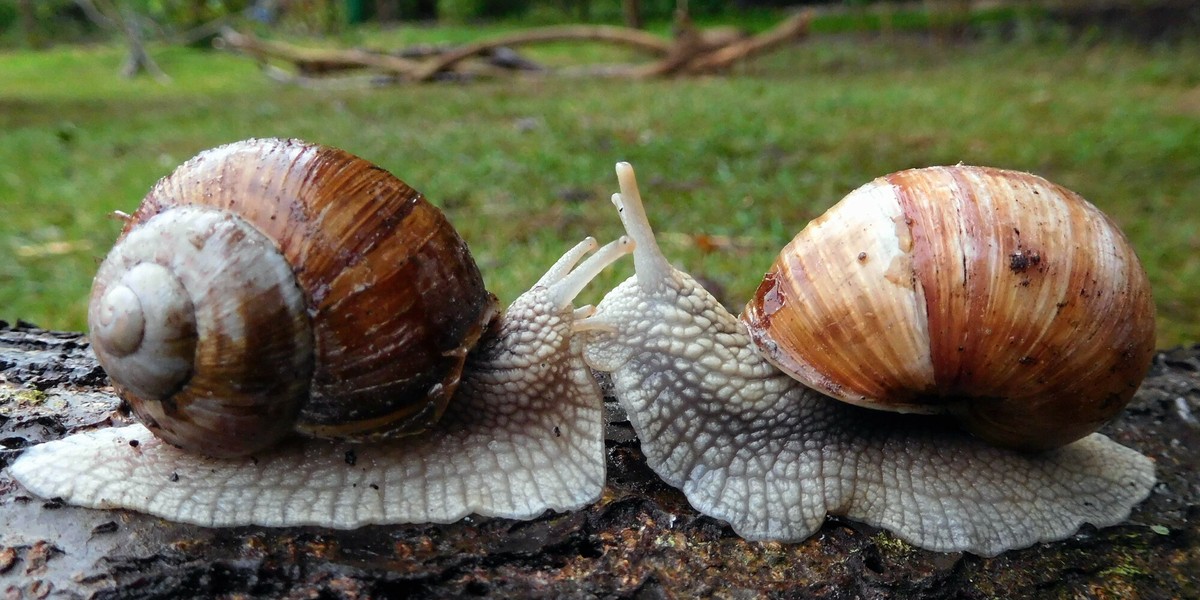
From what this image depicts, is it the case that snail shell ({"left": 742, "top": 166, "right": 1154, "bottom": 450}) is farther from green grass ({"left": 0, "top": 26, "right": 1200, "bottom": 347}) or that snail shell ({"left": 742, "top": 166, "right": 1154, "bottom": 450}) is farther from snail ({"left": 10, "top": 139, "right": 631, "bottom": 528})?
green grass ({"left": 0, "top": 26, "right": 1200, "bottom": 347})

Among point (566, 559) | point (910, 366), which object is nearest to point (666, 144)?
point (910, 366)

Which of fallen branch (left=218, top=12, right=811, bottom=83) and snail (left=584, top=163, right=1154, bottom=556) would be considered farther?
fallen branch (left=218, top=12, right=811, bottom=83)

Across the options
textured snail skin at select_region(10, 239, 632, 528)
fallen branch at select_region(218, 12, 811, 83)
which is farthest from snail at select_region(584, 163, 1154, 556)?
fallen branch at select_region(218, 12, 811, 83)

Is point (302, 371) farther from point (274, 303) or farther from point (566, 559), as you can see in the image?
point (566, 559)

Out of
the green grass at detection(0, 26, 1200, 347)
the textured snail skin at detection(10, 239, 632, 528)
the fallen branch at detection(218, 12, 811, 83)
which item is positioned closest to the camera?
the textured snail skin at detection(10, 239, 632, 528)

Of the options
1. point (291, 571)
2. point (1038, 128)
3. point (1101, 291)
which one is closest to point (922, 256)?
point (1101, 291)

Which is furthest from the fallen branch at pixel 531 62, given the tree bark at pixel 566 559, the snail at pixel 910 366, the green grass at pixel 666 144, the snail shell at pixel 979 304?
the tree bark at pixel 566 559

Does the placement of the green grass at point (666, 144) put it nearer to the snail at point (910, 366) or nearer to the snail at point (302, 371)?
the snail at point (910, 366)

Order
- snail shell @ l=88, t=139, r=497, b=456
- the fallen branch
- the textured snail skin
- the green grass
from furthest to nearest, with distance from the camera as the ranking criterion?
the fallen branch, the green grass, the textured snail skin, snail shell @ l=88, t=139, r=497, b=456
